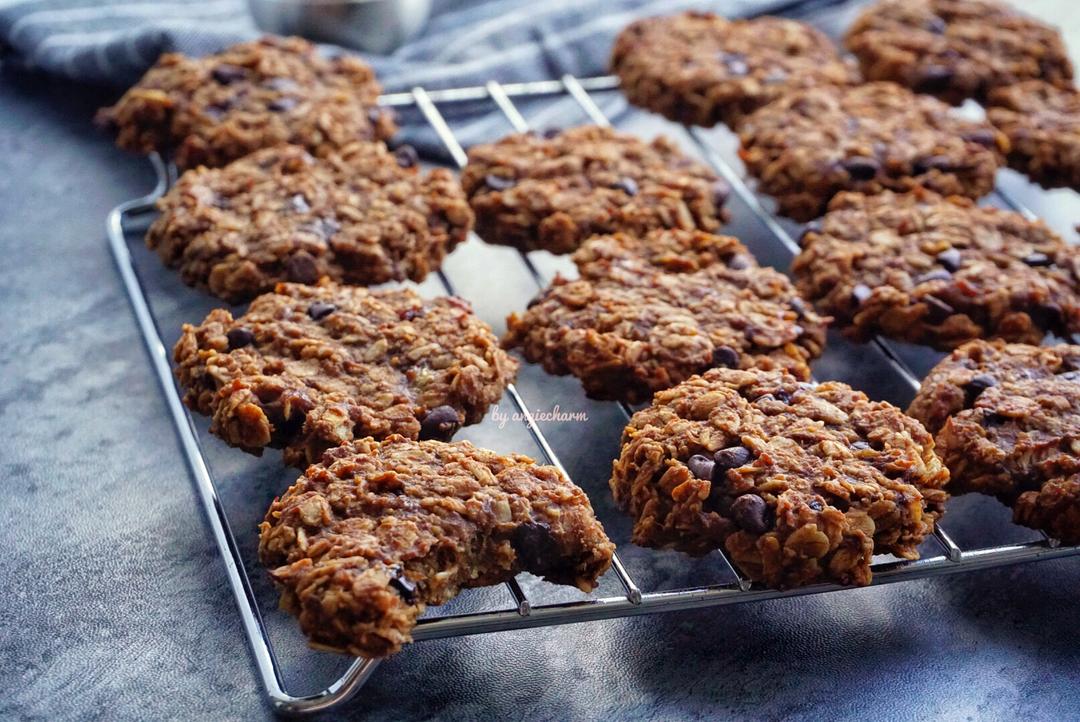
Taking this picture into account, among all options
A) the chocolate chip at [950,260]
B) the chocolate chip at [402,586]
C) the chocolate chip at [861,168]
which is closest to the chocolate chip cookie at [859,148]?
the chocolate chip at [861,168]

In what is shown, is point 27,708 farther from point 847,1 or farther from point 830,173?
point 847,1

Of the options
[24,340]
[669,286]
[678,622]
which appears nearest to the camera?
[678,622]

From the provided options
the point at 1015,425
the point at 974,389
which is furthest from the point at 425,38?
the point at 1015,425

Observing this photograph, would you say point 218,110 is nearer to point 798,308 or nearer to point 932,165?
point 798,308

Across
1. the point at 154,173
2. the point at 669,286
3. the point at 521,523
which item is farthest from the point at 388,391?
the point at 154,173

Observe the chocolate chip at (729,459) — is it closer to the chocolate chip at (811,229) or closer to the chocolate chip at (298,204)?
the chocolate chip at (811,229)
